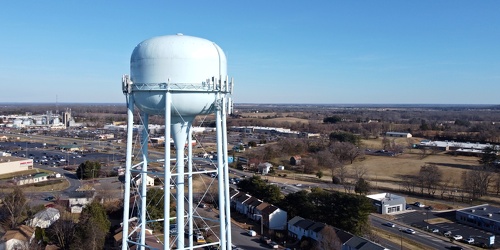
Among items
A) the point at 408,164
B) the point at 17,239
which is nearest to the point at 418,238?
the point at 17,239

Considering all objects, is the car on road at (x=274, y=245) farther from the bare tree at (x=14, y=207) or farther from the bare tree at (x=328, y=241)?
the bare tree at (x=14, y=207)

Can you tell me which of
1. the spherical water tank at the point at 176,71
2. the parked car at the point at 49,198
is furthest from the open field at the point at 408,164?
the spherical water tank at the point at 176,71

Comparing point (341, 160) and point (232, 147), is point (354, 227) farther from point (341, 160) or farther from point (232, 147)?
point (232, 147)

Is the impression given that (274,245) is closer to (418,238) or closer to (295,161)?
(418,238)

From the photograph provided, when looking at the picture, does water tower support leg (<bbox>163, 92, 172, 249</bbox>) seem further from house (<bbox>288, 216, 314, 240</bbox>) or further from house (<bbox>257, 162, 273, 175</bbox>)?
house (<bbox>257, 162, 273, 175</bbox>)

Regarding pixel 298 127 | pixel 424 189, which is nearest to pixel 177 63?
pixel 424 189

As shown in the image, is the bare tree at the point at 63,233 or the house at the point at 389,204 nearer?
the bare tree at the point at 63,233

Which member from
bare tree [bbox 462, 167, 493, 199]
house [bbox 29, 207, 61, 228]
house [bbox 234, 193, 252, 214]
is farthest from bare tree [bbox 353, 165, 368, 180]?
house [bbox 29, 207, 61, 228]
